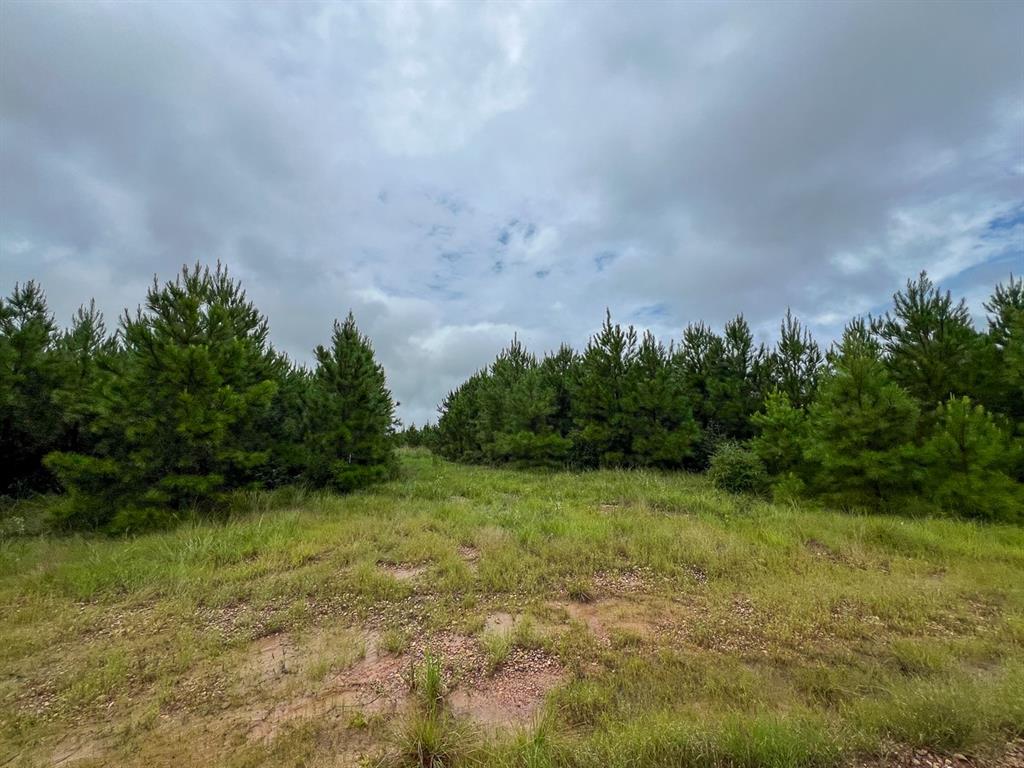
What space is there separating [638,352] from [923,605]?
601 inches

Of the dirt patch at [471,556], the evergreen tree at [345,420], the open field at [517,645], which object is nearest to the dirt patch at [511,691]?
the open field at [517,645]

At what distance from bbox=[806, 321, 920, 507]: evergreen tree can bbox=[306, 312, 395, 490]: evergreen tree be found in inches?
480

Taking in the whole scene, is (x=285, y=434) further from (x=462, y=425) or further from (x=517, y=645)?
(x=462, y=425)

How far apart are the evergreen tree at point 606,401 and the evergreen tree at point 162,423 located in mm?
13594

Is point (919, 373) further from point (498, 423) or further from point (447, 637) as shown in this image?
point (498, 423)

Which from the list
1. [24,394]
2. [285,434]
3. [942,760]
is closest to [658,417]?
[285,434]

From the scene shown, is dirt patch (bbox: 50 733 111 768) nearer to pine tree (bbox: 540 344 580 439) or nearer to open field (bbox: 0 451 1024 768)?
open field (bbox: 0 451 1024 768)

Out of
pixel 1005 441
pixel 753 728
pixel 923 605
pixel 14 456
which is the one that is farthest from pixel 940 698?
pixel 14 456

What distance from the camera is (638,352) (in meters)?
19.9

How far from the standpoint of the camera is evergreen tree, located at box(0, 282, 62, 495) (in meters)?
11.2

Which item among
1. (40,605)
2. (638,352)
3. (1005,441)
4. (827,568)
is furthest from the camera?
(638,352)

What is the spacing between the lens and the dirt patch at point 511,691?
11.2 ft

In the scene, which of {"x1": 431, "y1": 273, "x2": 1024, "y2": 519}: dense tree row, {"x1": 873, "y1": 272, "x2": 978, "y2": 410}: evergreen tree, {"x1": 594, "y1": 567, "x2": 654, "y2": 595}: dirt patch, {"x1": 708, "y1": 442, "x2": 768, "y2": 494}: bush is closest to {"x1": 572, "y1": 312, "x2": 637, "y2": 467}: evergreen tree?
{"x1": 431, "y1": 273, "x2": 1024, "y2": 519}: dense tree row

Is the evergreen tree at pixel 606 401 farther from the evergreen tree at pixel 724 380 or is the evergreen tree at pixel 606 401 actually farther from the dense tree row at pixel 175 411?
the dense tree row at pixel 175 411
